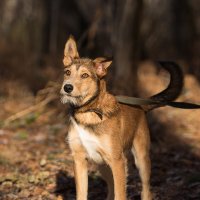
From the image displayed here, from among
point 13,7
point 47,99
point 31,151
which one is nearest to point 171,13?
point 13,7

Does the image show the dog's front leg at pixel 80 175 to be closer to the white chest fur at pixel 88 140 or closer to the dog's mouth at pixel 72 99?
the white chest fur at pixel 88 140

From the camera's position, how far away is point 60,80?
41.0 feet

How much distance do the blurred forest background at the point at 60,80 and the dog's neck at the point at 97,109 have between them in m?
1.71

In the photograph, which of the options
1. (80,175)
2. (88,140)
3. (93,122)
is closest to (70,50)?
(93,122)

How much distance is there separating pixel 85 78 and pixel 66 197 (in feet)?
7.37

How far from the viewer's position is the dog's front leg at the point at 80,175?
258 inches

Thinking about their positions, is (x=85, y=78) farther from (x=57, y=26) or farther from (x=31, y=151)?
(x=57, y=26)

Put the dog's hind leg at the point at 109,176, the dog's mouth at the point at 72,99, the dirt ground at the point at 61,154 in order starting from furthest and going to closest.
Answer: the dirt ground at the point at 61,154
the dog's hind leg at the point at 109,176
the dog's mouth at the point at 72,99

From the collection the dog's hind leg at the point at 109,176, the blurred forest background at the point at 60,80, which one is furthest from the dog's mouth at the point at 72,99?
the blurred forest background at the point at 60,80

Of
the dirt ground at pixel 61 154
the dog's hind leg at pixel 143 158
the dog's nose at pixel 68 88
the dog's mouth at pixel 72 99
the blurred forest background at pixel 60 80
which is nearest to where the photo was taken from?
the dog's nose at pixel 68 88

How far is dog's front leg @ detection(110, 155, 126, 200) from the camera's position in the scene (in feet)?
21.0

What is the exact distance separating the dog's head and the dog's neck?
0.28ft

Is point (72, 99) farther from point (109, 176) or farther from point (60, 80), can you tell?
point (60, 80)

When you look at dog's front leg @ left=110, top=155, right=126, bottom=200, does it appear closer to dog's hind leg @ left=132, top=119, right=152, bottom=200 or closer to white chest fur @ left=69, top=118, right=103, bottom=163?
white chest fur @ left=69, top=118, right=103, bottom=163
